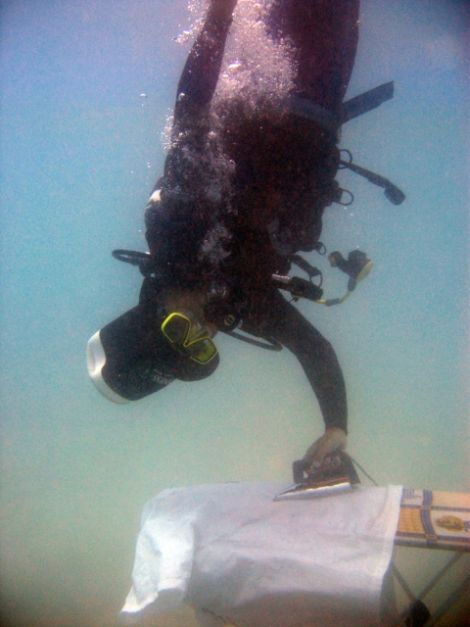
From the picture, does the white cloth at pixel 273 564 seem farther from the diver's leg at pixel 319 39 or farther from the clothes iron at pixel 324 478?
the diver's leg at pixel 319 39

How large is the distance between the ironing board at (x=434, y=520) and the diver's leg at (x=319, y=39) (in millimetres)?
2375

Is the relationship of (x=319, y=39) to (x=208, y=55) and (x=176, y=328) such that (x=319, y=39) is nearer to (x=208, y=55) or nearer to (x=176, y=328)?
(x=208, y=55)

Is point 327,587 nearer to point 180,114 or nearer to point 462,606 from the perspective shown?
point 462,606

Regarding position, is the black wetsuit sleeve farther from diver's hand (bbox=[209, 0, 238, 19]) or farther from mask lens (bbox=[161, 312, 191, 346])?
diver's hand (bbox=[209, 0, 238, 19])

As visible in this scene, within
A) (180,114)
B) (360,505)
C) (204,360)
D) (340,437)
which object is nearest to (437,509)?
(360,505)

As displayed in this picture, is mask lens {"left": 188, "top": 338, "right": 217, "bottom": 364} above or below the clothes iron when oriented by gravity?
above

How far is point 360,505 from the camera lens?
2.13 metres

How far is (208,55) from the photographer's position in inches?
90.0

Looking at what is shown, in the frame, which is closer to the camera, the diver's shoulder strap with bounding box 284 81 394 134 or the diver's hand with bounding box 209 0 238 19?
Result: the diver's hand with bounding box 209 0 238 19

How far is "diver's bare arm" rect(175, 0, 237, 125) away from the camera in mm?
2275

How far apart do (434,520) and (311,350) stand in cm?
125

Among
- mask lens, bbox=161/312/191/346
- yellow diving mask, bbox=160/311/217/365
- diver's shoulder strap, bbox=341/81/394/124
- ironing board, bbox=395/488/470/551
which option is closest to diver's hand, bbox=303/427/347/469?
ironing board, bbox=395/488/470/551

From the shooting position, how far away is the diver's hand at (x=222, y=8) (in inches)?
89.3

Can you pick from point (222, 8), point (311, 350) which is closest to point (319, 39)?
point (222, 8)
